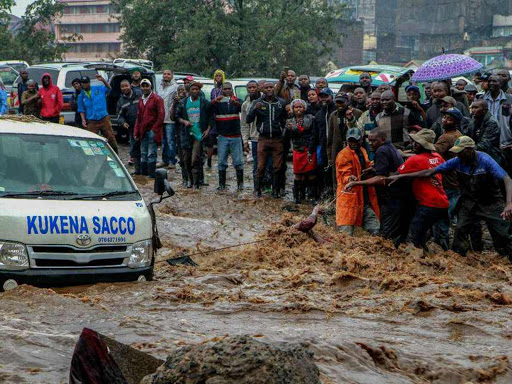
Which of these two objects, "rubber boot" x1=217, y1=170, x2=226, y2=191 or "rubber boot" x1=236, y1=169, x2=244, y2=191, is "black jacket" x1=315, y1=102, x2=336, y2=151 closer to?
"rubber boot" x1=236, y1=169, x2=244, y2=191

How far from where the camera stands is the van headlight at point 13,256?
25.7 feet

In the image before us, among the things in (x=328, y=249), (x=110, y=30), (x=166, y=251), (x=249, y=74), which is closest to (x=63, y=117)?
(x=166, y=251)

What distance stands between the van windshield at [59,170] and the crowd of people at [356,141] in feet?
10.7

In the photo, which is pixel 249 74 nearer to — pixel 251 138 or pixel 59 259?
pixel 251 138

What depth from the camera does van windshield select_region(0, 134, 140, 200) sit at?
8.53 metres

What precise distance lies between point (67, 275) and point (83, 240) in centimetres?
33

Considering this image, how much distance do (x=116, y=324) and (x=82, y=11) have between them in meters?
100

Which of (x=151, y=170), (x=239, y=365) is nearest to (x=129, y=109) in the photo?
(x=151, y=170)

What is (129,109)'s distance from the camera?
1855 cm

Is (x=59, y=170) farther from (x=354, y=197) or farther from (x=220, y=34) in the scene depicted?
(x=220, y=34)

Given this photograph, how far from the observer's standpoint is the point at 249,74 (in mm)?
36344

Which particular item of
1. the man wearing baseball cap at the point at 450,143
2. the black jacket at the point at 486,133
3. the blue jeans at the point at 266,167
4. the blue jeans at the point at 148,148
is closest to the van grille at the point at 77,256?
the man wearing baseball cap at the point at 450,143

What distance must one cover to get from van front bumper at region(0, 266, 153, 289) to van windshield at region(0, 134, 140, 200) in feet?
2.42

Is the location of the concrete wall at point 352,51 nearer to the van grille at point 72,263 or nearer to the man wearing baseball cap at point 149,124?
the man wearing baseball cap at point 149,124
